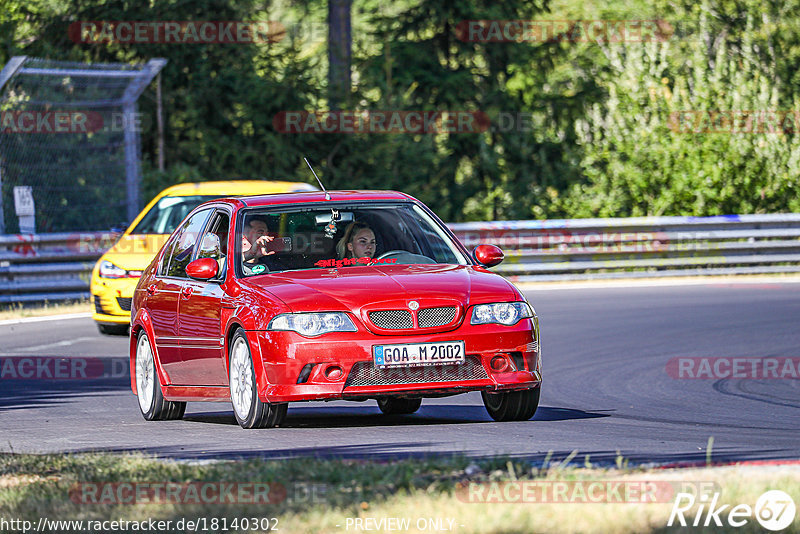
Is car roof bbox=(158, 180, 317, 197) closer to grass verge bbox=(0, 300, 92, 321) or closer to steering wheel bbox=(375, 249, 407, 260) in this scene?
grass verge bbox=(0, 300, 92, 321)

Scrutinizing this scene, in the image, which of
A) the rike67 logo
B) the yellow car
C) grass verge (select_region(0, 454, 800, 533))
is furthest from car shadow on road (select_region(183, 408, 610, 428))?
the yellow car

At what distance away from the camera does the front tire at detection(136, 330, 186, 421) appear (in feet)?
34.9

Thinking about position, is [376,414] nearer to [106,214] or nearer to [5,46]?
[106,214]

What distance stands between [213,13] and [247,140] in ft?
9.56

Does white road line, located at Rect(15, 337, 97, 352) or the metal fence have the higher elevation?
the metal fence

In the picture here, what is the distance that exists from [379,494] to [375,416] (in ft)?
14.5

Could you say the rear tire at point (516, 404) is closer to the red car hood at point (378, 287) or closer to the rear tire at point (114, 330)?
the red car hood at point (378, 287)

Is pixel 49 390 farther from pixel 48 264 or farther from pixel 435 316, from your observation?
pixel 48 264

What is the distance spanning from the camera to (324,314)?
903 centimetres

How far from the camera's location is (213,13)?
3148 centimetres

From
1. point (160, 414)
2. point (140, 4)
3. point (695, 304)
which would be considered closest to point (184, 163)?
point (140, 4)

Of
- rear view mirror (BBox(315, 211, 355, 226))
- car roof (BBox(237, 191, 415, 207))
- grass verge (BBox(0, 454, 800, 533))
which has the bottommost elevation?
grass verge (BBox(0, 454, 800, 533))

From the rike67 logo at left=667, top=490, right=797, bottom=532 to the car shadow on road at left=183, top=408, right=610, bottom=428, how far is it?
384 centimetres

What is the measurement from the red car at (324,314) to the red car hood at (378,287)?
0.04 feet
